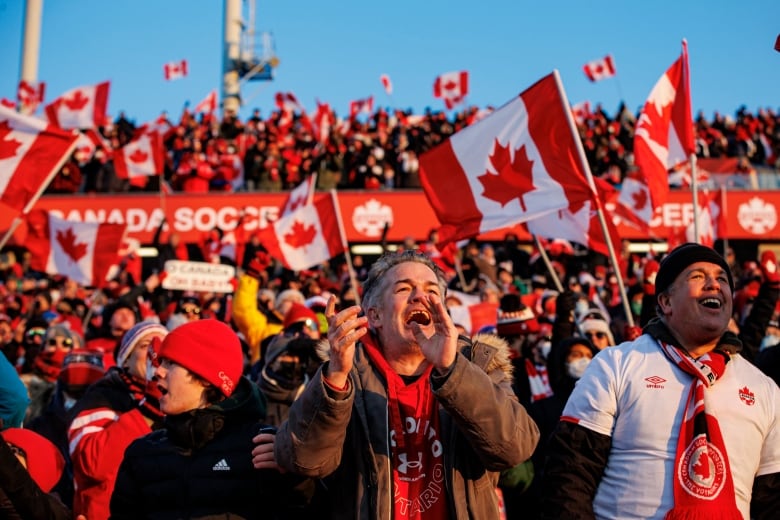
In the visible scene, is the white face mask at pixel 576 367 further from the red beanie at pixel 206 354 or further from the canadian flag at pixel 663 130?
the canadian flag at pixel 663 130

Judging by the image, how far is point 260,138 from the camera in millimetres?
23641

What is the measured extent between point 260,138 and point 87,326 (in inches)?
524

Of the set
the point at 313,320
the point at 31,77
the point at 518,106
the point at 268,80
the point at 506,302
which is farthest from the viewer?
the point at 268,80

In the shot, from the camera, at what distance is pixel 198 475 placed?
3.02m

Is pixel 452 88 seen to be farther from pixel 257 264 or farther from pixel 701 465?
pixel 701 465

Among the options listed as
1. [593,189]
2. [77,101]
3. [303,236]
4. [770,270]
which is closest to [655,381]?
[770,270]

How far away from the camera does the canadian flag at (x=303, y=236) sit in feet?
36.1

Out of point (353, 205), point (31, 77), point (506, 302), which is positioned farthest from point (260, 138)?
point (506, 302)

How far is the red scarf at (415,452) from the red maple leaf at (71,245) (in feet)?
30.0

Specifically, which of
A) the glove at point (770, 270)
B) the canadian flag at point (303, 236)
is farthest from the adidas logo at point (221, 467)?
the canadian flag at point (303, 236)

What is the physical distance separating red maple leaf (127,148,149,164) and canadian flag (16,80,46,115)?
1003cm

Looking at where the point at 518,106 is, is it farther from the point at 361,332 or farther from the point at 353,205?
the point at 353,205

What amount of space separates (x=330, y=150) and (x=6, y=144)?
13.4 meters

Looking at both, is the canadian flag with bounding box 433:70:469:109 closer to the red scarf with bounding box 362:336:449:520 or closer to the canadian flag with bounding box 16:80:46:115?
the canadian flag with bounding box 16:80:46:115
